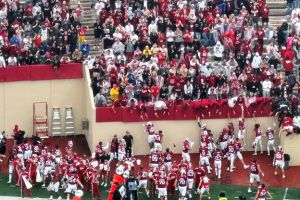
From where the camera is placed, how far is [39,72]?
48.7 m

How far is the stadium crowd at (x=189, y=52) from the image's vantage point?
155 ft

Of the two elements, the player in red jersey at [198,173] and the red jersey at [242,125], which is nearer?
the player in red jersey at [198,173]

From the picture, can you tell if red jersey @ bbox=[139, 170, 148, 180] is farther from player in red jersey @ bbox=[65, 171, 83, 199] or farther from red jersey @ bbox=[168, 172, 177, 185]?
player in red jersey @ bbox=[65, 171, 83, 199]

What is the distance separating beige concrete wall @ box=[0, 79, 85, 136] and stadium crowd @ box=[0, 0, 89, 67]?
3.38 ft

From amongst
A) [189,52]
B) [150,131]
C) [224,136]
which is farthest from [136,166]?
[189,52]

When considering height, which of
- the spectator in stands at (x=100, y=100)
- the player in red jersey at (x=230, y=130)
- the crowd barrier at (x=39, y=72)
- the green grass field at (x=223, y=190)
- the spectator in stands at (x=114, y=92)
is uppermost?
the crowd barrier at (x=39, y=72)

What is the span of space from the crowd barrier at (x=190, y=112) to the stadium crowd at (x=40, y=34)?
140 inches

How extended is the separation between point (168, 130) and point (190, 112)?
1196 mm

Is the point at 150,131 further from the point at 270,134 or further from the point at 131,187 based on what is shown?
the point at 131,187

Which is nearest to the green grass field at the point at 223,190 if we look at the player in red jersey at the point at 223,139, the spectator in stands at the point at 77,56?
the player in red jersey at the point at 223,139

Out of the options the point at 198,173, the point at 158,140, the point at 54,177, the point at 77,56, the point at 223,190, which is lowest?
the point at 223,190

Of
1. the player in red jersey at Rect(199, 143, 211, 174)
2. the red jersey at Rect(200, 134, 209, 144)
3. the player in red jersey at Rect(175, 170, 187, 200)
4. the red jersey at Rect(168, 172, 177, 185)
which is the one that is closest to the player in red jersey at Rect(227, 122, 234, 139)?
the red jersey at Rect(200, 134, 209, 144)

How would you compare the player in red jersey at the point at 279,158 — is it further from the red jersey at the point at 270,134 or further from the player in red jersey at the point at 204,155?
the player in red jersey at the point at 204,155

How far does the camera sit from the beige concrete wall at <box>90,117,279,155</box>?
46969mm
